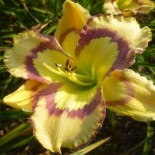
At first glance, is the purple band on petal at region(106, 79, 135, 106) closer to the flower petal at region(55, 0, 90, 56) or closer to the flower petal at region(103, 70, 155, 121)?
the flower petal at region(103, 70, 155, 121)

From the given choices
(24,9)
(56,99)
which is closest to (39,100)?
(56,99)

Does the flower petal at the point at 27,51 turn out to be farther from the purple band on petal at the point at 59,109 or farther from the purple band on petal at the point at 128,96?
the purple band on petal at the point at 128,96

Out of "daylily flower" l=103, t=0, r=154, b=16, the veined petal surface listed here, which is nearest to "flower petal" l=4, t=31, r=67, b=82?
the veined petal surface

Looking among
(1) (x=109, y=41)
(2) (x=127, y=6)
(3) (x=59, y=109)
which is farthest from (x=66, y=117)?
(2) (x=127, y=6)

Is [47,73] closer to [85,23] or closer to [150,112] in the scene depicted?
[85,23]

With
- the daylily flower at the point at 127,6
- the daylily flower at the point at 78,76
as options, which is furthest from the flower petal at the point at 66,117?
the daylily flower at the point at 127,6
